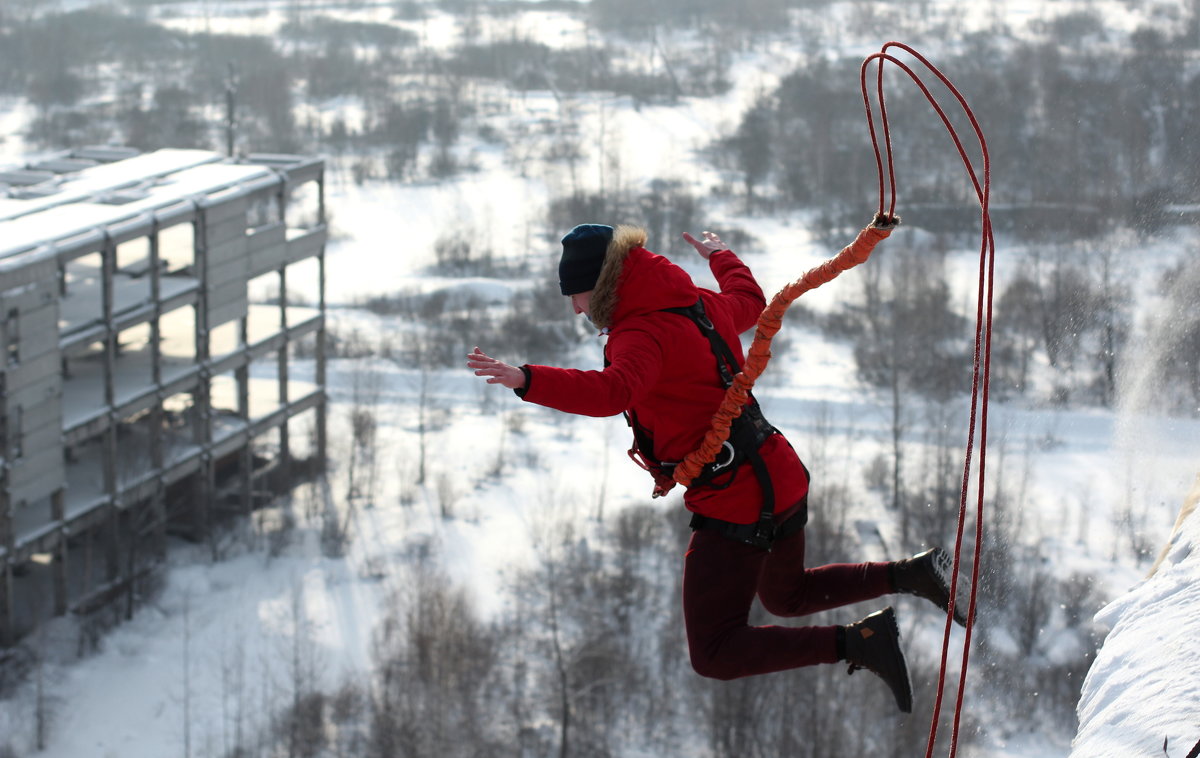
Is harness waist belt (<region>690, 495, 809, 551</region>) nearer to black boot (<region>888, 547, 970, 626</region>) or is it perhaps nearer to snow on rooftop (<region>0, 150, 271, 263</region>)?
black boot (<region>888, 547, 970, 626</region>)

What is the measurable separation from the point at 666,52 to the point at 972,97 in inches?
937

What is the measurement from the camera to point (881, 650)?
5781 millimetres

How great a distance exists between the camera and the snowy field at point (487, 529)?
6.20m

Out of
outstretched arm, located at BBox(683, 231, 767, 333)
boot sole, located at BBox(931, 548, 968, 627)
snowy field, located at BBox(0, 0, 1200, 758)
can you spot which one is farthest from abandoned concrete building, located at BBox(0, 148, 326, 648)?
boot sole, located at BBox(931, 548, 968, 627)

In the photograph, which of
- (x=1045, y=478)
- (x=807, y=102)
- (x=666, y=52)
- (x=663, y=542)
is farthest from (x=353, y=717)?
(x=666, y=52)

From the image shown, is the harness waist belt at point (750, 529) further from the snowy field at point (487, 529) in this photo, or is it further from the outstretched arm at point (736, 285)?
the snowy field at point (487, 529)

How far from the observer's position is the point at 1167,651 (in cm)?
545

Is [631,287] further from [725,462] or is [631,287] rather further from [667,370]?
[725,462]

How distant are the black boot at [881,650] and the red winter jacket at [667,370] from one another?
2.03ft

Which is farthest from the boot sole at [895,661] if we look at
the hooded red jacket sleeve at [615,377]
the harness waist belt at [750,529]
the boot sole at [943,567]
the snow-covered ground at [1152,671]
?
the hooded red jacket sleeve at [615,377]

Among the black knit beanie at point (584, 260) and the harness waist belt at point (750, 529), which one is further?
the harness waist belt at point (750, 529)

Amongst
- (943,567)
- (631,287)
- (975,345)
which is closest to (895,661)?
(943,567)

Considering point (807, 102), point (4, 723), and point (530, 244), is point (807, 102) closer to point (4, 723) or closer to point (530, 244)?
point (530, 244)

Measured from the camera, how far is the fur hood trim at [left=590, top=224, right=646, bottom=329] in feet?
18.1
